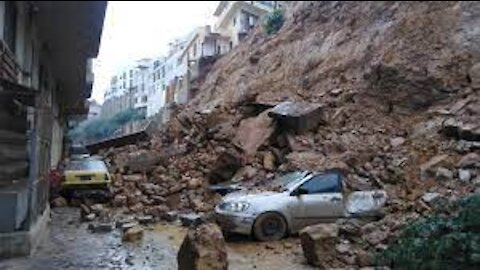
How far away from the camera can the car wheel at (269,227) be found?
1103cm

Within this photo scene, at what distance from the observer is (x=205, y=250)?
7.77 m

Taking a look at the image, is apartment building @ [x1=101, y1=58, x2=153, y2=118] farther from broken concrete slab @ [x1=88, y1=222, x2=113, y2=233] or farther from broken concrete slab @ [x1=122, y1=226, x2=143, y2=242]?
broken concrete slab @ [x1=122, y1=226, x2=143, y2=242]

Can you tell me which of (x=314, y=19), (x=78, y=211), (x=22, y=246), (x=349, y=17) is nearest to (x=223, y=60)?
(x=314, y=19)

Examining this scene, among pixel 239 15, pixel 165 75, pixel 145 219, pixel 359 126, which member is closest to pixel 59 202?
pixel 145 219

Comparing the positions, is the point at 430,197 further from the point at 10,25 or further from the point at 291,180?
the point at 10,25

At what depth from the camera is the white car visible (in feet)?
36.3

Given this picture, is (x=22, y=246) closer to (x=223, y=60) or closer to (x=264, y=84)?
(x=264, y=84)

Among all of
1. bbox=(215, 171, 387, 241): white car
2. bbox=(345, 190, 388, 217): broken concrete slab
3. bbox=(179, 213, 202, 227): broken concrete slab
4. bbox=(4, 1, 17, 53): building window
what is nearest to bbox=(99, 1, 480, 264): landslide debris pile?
bbox=(345, 190, 388, 217): broken concrete slab

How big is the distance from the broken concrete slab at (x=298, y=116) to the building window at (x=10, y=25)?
8849mm

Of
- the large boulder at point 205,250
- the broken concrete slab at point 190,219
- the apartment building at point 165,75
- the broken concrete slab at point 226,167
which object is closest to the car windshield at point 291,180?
the broken concrete slab at point 190,219

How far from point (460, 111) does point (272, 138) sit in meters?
5.39

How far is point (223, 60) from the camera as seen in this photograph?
3962 centimetres

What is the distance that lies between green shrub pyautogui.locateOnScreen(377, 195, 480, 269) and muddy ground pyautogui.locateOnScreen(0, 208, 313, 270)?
5.34 feet

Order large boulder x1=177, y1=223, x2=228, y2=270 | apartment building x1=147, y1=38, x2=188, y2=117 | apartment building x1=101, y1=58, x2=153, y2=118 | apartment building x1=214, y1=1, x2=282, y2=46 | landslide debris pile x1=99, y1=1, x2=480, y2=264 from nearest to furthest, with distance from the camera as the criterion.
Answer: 1. large boulder x1=177, y1=223, x2=228, y2=270
2. landslide debris pile x1=99, y1=1, x2=480, y2=264
3. apartment building x1=147, y1=38, x2=188, y2=117
4. apartment building x1=214, y1=1, x2=282, y2=46
5. apartment building x1=101, y1=58, x2=153, y2=118
